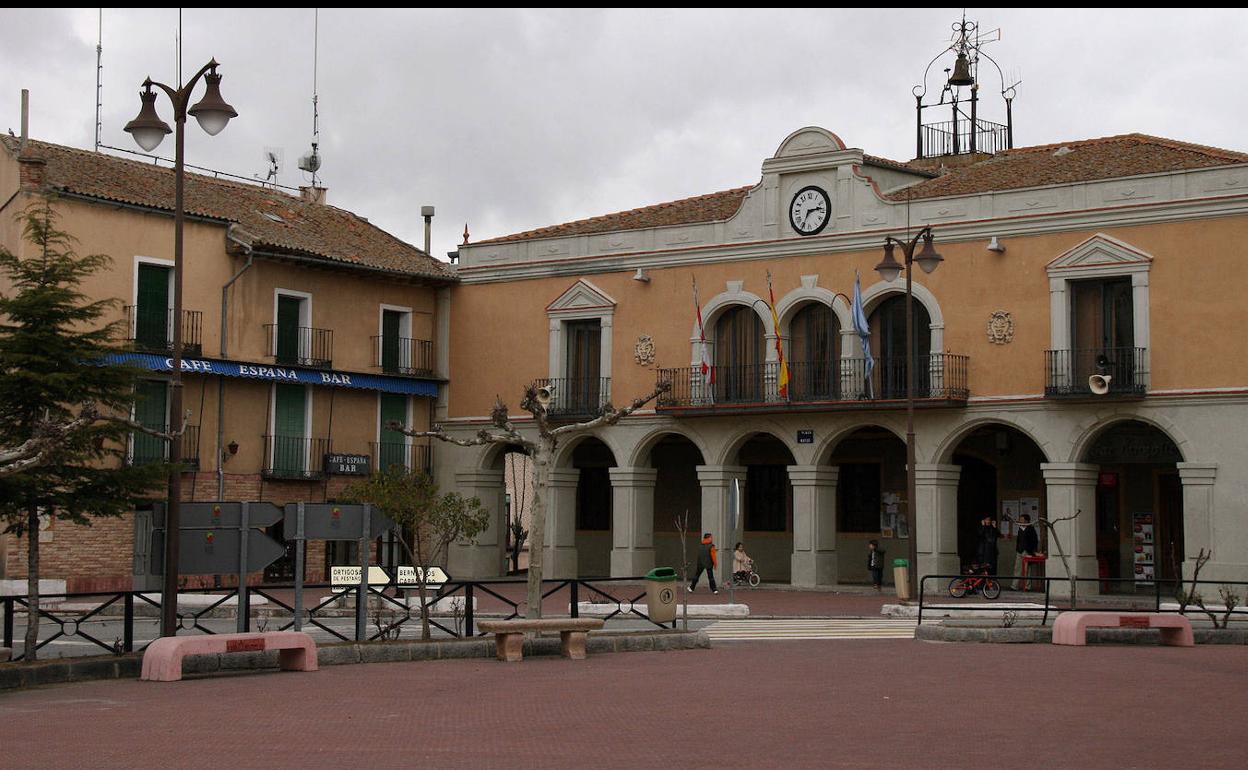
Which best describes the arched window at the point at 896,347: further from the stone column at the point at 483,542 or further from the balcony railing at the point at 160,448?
the balcony railing at the point at 160,448

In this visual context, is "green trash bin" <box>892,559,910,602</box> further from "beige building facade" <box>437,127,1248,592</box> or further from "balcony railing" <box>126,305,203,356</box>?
"balcony railing" <box>126,305,203,356</box>

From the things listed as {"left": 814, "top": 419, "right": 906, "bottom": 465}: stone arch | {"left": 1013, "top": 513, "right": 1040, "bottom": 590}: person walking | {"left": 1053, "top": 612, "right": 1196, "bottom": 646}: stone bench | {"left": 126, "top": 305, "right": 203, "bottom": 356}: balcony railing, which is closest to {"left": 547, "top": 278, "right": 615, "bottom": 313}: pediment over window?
{"left": 814, "top": 419, "right": 906, "bottom": 465}: stone arch

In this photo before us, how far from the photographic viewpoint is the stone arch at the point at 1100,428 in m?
33.8

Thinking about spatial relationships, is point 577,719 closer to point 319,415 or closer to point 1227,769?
point 1227,769

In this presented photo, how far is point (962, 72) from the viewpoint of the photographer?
4556cm

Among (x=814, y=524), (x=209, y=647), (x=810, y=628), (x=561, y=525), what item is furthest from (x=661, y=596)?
(x=561, y=525)

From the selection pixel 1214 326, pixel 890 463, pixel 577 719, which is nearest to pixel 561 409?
pixel 890 463

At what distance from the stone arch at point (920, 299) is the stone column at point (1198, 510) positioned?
5900 mm

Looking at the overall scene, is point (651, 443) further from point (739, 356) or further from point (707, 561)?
point (707, 561)

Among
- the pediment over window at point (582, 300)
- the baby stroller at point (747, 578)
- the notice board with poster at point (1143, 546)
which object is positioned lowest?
the baby stroller at point (747, 578)

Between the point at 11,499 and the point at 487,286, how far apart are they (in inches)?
1037

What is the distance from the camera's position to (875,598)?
114 feet

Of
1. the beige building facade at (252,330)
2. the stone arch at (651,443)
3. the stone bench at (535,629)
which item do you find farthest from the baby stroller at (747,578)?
the stone bench at (535,629)

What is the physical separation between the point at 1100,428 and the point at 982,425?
127 inches
